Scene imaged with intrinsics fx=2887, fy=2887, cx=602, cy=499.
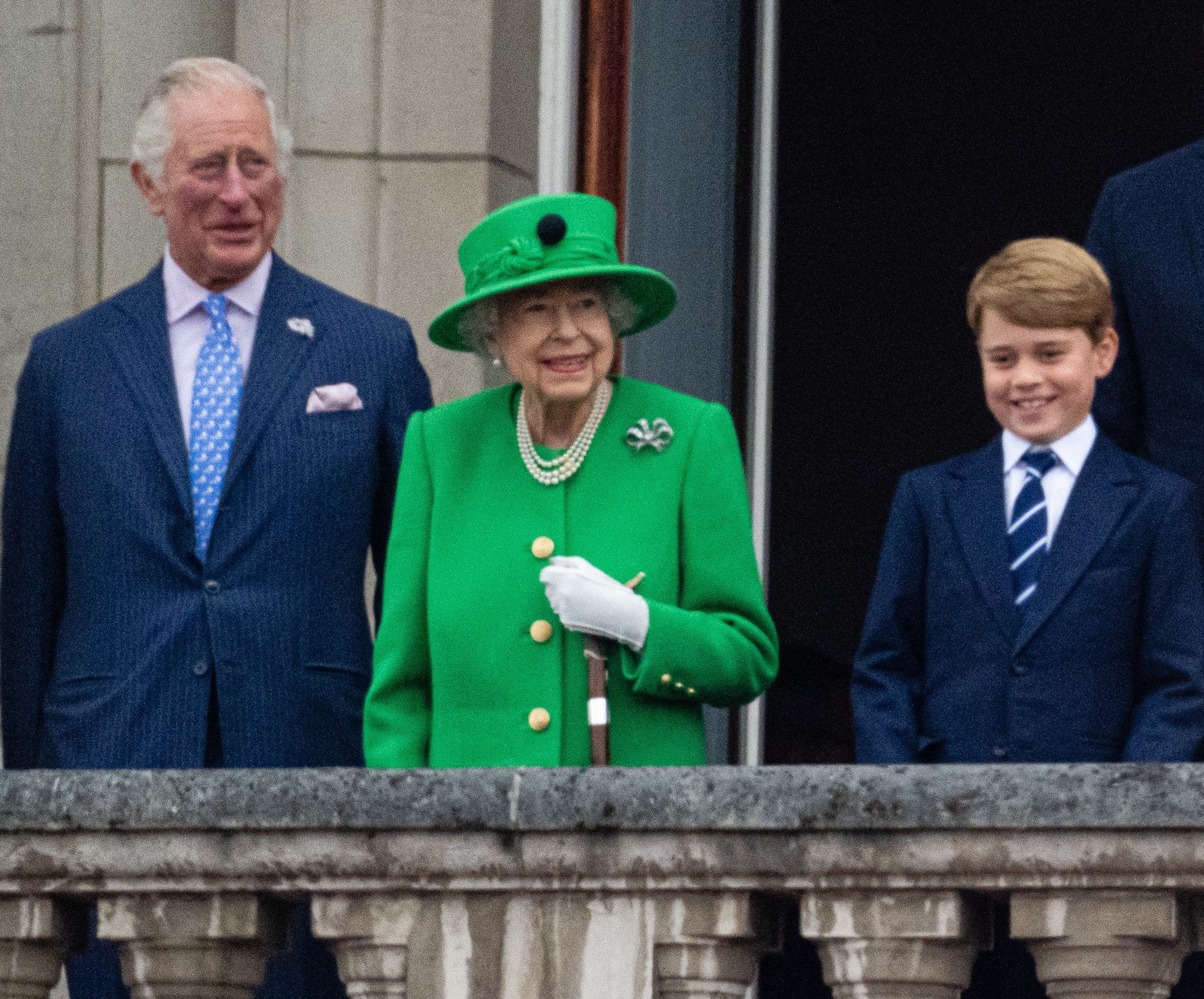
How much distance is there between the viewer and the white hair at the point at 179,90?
15.2ft

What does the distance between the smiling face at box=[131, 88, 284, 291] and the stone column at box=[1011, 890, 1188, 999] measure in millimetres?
1924

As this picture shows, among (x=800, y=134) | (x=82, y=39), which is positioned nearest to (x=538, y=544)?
(x=82, y=39)

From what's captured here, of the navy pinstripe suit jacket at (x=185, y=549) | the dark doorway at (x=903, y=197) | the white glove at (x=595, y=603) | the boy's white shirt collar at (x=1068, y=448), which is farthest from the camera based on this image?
the dark doorway at (x=903, y=197)

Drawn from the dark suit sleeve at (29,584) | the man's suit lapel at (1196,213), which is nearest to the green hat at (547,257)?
the dark suit sleeve at (29,584)

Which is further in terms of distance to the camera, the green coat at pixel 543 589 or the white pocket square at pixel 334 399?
the white pocket square at pixel 334 399

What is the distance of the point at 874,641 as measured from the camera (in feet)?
13.7

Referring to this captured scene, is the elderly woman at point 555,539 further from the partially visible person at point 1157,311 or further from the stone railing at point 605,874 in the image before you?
the partially visible person at point 1157,311

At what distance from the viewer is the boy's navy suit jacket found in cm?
407

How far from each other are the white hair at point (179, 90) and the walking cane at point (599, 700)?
1.09 meters

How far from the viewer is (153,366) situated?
460 centimetres

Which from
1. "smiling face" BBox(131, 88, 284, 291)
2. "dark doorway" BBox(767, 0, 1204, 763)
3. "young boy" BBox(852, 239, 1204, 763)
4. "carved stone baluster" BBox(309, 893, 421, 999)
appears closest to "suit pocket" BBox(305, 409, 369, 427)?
"smiling face" BBox(131, 88, 284, 291)

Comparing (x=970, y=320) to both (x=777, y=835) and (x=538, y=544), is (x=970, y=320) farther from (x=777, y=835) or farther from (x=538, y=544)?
(x=777, y=835)

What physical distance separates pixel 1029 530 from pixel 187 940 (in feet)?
4.67

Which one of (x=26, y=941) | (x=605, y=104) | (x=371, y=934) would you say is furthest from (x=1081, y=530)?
(x=605, y=104)
